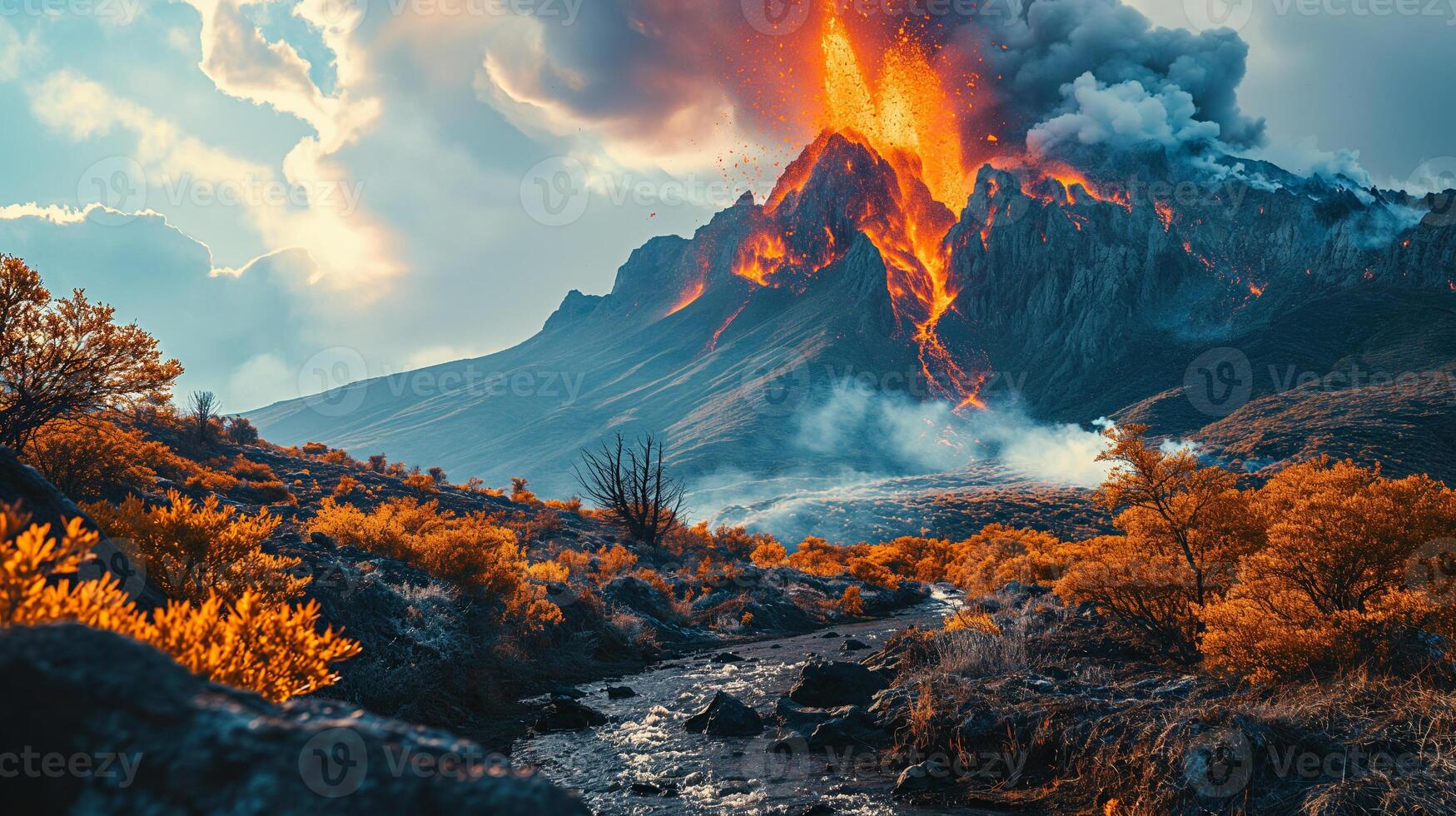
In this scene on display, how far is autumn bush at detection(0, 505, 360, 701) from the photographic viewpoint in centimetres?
296

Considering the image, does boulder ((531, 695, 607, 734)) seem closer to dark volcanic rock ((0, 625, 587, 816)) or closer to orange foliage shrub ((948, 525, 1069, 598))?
dark volcanic rock ((0, 625, 587, 816))

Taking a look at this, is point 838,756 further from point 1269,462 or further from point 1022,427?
point 1022,427

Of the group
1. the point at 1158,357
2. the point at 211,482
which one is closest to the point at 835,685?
the point at 211,482

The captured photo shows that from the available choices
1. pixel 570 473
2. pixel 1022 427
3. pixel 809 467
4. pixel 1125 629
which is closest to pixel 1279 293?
pixel 1022 427

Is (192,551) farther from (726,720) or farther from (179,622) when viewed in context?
(726,720)

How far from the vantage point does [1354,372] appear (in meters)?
107

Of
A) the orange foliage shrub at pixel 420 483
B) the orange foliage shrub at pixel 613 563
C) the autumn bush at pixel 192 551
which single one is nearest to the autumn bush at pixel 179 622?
the autumn bush at pixel 192 551

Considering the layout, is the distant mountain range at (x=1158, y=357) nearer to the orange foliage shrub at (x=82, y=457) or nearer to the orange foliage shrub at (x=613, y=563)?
the orange foliage shrub at (x=613, y=563)

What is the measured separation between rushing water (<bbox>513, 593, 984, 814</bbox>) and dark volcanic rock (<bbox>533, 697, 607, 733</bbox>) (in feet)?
0.99

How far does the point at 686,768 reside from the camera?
10.3 meters

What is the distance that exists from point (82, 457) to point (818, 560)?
42329 millimetres

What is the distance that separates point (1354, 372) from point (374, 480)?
140 meters

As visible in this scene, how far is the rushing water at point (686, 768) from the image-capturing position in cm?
890

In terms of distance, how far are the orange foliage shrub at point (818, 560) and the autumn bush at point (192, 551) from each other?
115 ft
